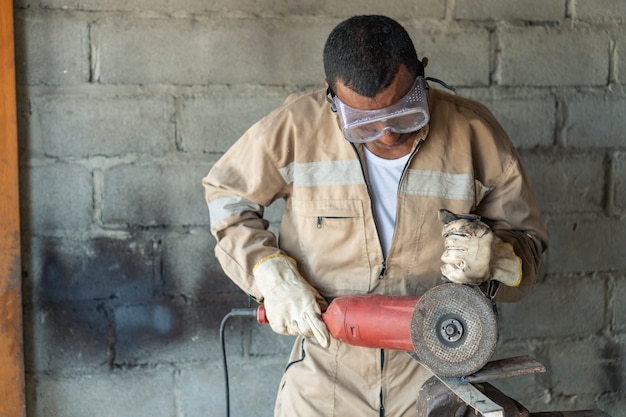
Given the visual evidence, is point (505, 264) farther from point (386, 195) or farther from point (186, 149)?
point (186, 149)

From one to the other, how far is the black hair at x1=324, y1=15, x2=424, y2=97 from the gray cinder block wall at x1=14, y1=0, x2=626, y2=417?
0.83 m

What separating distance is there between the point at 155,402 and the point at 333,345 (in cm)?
105

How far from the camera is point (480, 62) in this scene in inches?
120

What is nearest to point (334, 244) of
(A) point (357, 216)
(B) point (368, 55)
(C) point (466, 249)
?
(A) point (357, 216)

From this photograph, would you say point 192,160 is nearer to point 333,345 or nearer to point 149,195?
point 149,195

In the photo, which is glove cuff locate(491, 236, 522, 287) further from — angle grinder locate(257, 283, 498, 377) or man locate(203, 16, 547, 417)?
angle grinder locate(257, 283, 498, 377)

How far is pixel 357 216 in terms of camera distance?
7.34 ft

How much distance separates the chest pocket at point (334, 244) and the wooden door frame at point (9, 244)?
1.15 m

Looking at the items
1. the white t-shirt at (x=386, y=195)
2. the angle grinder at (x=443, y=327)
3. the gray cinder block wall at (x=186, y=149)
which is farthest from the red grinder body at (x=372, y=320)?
the gray cinder block wall at (x=186, y=149)

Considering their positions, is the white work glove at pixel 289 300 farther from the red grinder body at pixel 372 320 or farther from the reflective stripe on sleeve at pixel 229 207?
the reflective stripe on sleeve at pixel 229 207

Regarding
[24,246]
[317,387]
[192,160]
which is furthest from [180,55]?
[317,387]

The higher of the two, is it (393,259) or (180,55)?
(180,55)

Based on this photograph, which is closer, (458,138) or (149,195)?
(458,138)

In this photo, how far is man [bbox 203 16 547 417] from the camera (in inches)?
87.4
